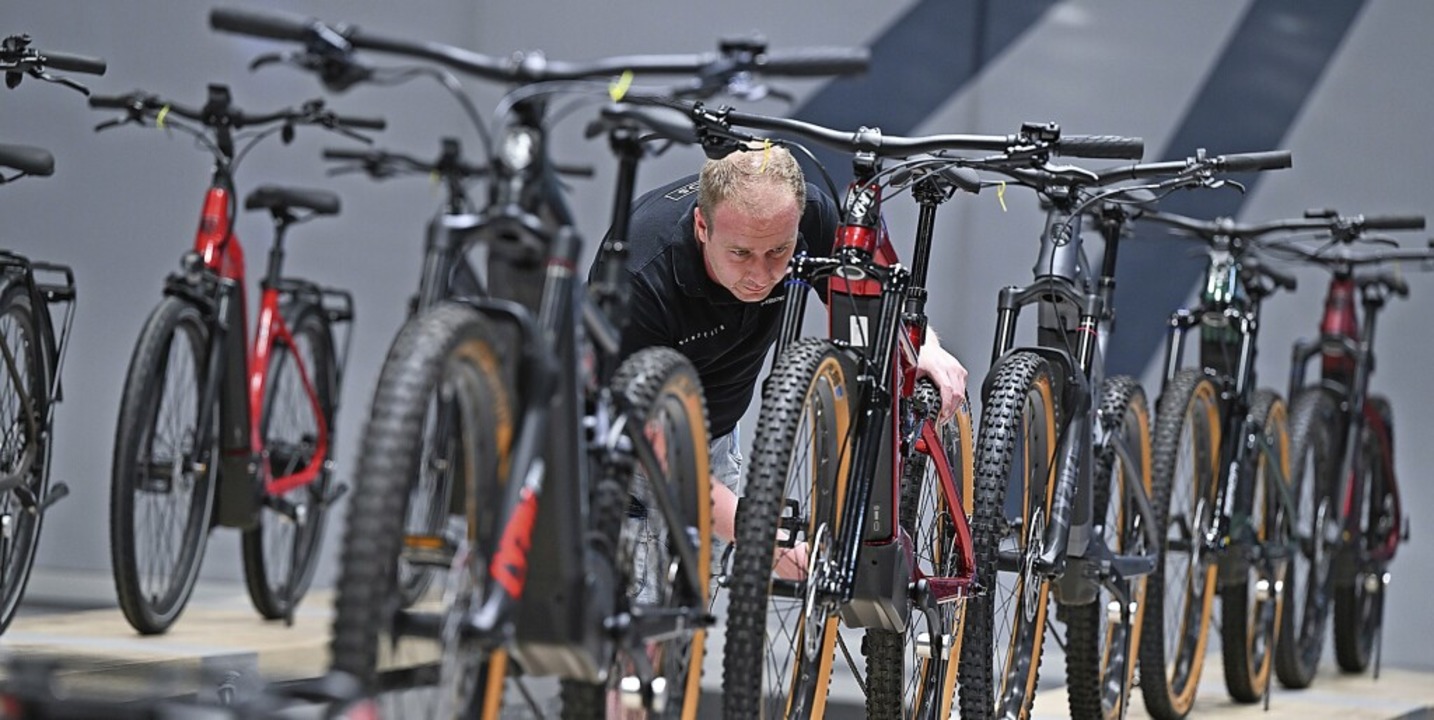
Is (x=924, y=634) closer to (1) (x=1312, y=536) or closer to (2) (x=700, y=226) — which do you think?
(2) (x=700, y=226)

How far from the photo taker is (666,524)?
2643 millimetres

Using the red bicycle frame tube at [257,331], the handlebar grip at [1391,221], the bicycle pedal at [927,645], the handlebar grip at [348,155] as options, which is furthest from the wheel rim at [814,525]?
the handlebar grip at [1391,221]

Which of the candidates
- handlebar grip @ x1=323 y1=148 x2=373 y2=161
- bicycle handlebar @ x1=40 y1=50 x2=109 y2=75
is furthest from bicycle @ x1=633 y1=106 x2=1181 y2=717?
handlebar grip @ x1=323 y1=148 x2=373 y2=161

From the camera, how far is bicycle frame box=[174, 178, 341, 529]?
489cm

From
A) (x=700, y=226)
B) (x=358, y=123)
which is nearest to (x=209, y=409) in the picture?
(x=358, y=123)

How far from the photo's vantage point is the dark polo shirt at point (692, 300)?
11.7 ft

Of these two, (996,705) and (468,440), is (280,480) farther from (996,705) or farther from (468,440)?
(468,440)

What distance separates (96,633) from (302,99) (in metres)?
2.71

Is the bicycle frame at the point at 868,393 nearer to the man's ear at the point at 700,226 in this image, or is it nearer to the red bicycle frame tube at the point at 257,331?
the man's ear at the point at 700,226

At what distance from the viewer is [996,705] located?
3.66 metres

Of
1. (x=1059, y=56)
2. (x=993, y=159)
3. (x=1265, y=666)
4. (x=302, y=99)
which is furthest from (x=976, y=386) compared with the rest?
(x=993, y=159)

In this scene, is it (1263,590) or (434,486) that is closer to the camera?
(434,486)

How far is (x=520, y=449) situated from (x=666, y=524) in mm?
562

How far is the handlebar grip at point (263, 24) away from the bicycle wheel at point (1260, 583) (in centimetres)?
333
